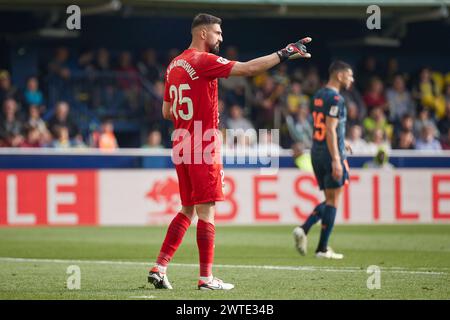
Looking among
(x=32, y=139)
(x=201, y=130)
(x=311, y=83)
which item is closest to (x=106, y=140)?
(x=32, y=139)

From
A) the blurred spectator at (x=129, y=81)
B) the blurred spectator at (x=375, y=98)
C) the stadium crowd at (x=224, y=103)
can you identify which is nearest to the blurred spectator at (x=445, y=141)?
the stadium crowd at (x=224, y=103)

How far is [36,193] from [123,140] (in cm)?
725

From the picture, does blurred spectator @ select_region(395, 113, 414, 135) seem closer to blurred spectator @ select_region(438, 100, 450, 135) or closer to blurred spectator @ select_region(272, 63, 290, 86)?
blurred spectator @ select_region(438, 100, 450, 135)

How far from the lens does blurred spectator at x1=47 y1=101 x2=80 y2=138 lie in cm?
2131

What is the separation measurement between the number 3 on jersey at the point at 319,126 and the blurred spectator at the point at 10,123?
9.60 meters

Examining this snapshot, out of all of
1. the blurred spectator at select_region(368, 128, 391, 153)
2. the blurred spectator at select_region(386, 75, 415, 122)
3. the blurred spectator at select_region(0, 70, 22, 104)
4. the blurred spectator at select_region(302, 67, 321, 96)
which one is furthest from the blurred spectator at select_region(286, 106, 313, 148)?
the blurred spectator at select_region(0, 70, 22, 104)

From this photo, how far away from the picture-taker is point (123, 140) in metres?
25.5

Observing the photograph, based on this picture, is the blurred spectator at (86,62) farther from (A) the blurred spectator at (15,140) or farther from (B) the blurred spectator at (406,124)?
(B) the blurred spectator at (406,124)

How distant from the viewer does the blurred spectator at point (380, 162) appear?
66.3ft

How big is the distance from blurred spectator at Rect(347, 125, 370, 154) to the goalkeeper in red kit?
13329 mm

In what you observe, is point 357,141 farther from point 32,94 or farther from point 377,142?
point 32,94

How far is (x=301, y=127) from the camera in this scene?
2297 cm

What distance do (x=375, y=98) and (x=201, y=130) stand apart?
56.7ft

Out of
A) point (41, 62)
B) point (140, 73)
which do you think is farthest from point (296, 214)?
point (41, 62)
